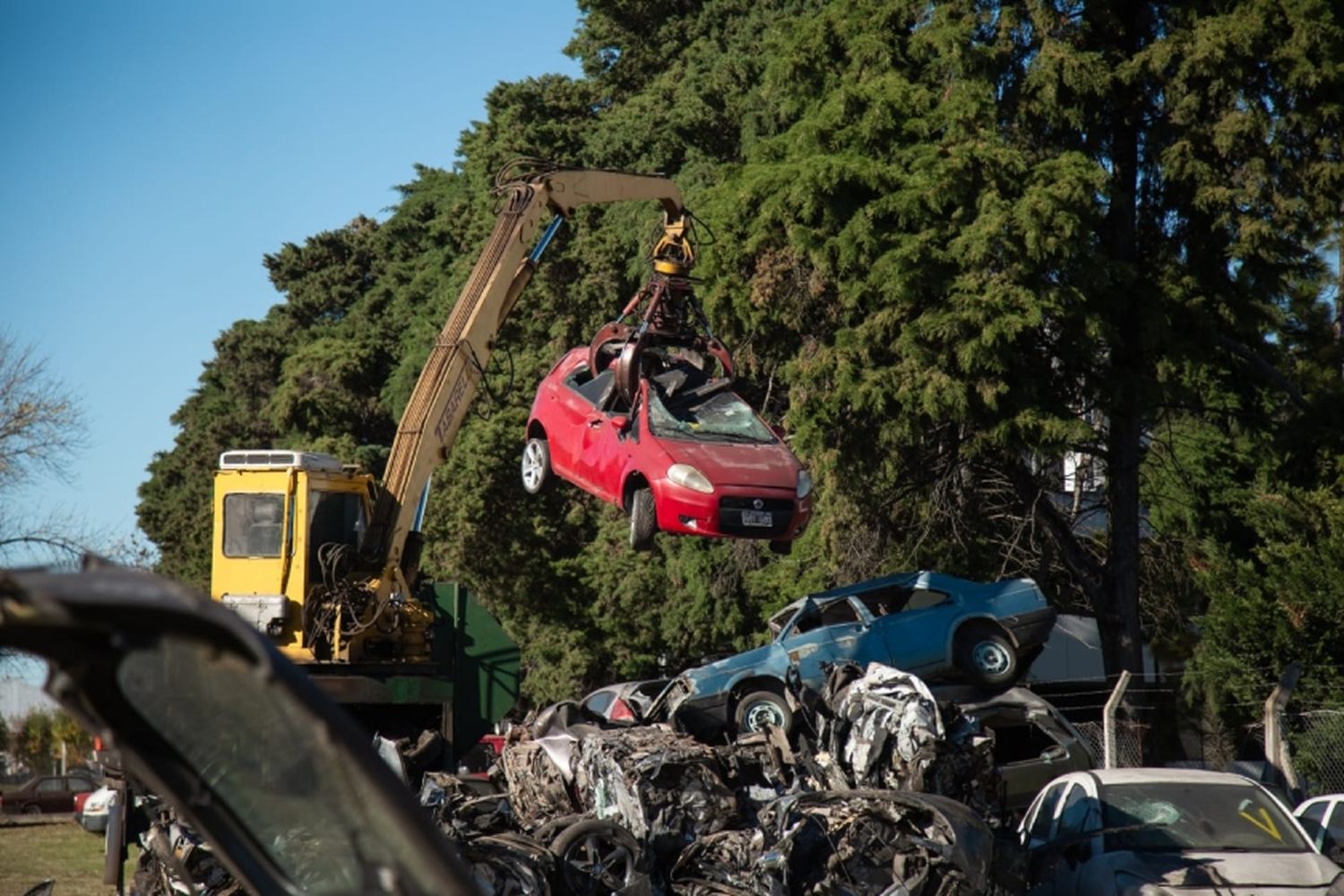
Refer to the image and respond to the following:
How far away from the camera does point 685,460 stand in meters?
16.5

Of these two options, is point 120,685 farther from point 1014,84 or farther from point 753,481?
point 1014,84

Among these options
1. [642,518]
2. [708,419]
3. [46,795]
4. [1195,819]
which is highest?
[708,419]

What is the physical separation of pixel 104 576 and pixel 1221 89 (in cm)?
2473

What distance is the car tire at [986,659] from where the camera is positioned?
18484 millimetres

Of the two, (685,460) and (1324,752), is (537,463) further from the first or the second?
(1324,752)

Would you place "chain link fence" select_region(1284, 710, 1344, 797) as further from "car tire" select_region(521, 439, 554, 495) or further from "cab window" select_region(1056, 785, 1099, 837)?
"car tire" select_region(521, 439, 554, 495)

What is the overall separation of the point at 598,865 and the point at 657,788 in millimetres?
921

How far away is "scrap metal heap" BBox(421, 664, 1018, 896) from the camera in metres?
10.6

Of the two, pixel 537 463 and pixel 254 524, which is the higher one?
pixel 537 463

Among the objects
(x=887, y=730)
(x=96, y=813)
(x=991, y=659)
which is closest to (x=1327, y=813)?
(x=991, y=659)

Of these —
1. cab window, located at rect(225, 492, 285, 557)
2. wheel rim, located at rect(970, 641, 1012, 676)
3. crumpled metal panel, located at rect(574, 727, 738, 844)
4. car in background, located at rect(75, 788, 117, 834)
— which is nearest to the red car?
wheel rim, located at rect(970, 641, 1012, 676)

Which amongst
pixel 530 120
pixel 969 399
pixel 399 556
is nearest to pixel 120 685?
pixel 399 556

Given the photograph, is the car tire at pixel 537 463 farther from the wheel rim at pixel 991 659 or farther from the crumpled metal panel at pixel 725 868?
the crumpled metal panel at pixel 725 868

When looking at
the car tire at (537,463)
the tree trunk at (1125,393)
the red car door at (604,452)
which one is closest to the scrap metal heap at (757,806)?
the red car door at (604,452)
